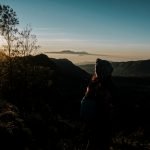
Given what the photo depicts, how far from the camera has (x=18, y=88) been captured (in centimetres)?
5884

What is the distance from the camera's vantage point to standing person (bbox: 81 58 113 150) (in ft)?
18.9

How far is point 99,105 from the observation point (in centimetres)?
→ 577

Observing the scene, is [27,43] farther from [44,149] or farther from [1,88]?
[44,149]

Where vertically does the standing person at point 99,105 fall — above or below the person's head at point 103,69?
below

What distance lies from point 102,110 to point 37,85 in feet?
212

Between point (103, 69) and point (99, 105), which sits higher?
point (103, 69)

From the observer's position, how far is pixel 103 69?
19.0 feet

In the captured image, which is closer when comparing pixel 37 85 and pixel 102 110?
pixel 102 110

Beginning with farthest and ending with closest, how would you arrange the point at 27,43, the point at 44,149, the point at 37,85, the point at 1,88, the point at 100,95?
the point at 37,85, the point at 27,43, the point at 1,88, the point at 44,149, the point at 100,95

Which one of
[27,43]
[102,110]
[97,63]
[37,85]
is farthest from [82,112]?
[37,85]

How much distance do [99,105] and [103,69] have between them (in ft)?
1.87

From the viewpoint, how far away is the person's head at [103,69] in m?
5.78

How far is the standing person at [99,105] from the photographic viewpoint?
5.75 m

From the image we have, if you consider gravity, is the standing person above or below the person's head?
below
